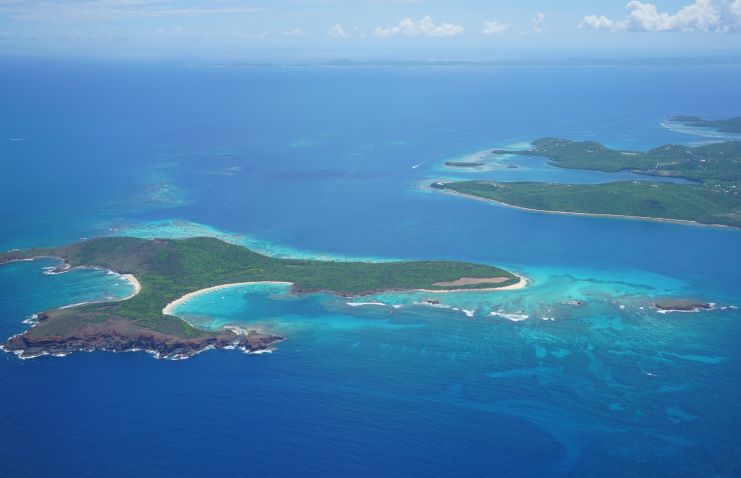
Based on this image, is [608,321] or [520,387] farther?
[608,321]

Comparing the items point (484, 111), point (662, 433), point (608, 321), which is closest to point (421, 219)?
point (608, 321)

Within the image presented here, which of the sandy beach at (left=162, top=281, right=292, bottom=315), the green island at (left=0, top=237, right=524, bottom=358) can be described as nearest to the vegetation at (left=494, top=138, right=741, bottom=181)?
the green island at (left=0, top=237, right=524, bottom=358)

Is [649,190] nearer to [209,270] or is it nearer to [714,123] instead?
[209,270]

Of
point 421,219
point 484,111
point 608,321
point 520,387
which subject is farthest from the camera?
point 484,111

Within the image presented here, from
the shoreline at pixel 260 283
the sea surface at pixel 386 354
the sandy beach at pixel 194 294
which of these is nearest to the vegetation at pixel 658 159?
the sea surface at pixel 386 354

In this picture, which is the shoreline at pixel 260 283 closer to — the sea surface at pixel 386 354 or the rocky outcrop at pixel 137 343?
the sea surface at pixel 386 354

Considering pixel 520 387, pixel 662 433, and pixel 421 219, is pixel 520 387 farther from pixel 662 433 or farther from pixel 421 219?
pixel 421 219

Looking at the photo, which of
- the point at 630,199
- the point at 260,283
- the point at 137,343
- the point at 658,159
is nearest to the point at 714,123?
the point at 658,159
